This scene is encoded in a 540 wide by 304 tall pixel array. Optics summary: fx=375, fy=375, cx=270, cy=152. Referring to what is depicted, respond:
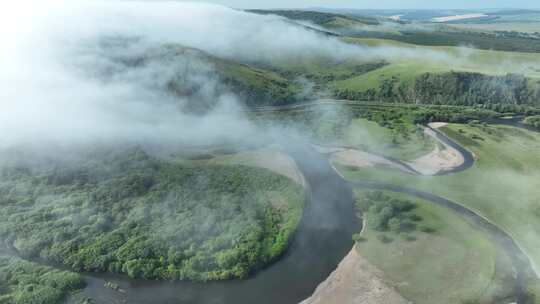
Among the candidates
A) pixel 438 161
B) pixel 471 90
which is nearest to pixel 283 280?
pixel 438 161

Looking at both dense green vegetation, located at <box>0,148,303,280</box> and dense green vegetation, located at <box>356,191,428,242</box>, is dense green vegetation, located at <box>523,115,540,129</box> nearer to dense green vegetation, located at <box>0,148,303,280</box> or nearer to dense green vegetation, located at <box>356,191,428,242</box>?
dense green vegetation, located at <box>356,191,428,242</box>

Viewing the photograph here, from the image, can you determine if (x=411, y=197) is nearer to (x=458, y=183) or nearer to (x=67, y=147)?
(x=458, y=183)

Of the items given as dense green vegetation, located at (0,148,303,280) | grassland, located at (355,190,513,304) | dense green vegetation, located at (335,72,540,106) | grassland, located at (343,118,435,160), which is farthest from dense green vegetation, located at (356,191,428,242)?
dense green vegetation, located at (335,72,540,106)

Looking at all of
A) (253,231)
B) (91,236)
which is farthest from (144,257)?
(253,231)

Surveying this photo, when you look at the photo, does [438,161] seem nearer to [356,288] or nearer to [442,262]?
[442,262]

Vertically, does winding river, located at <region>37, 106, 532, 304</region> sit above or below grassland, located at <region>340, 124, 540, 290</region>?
below

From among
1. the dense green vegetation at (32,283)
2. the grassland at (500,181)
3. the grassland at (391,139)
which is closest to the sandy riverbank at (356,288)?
the grassland at (500,181)
